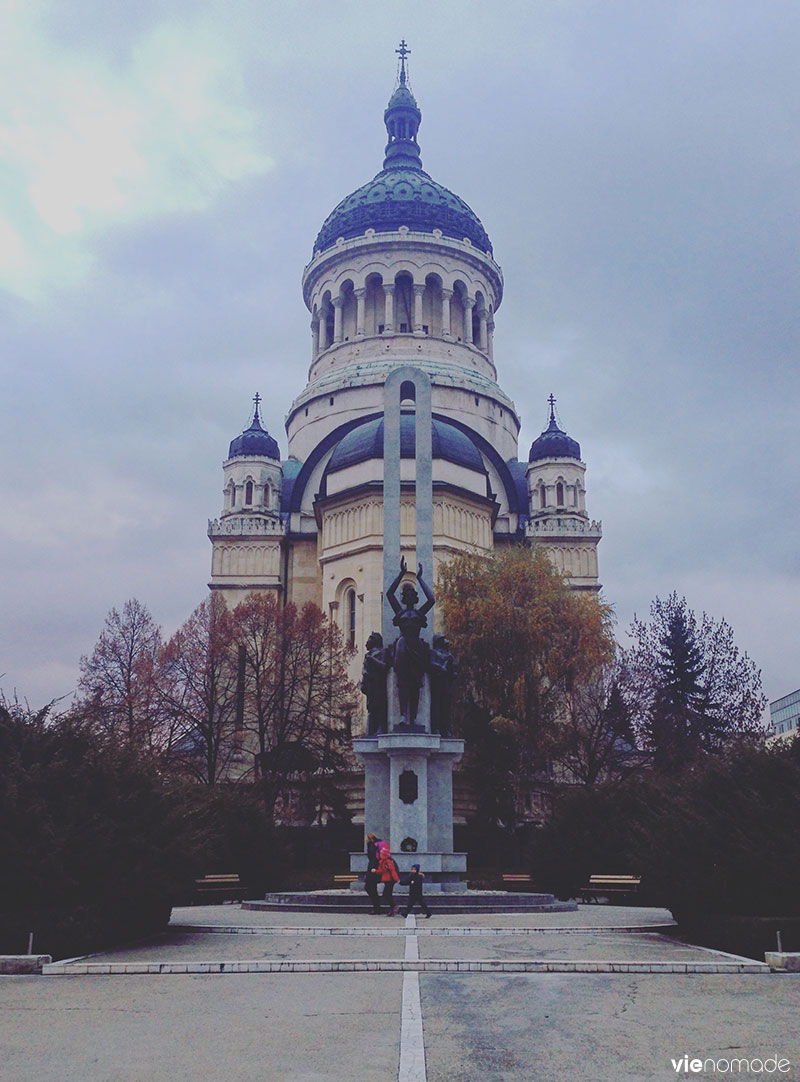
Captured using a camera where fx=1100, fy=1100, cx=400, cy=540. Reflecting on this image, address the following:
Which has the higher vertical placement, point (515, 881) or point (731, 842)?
point (731, 842)

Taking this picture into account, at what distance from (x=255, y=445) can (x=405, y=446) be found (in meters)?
10.7

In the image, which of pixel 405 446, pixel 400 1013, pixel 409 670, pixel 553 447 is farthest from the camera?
pixel 553 447

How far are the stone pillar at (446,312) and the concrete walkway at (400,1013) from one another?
4656cm

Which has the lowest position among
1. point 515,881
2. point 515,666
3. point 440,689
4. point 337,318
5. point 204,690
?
point 515,881

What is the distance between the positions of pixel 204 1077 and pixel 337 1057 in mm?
848

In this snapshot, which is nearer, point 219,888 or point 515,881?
point 219,888

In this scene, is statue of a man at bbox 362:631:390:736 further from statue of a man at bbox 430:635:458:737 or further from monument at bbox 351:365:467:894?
statue of a man at bbox 430:635:458:737

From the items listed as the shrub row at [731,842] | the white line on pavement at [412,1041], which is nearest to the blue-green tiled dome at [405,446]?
the shrub row at [731,842]

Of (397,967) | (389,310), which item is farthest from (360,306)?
(397,967)

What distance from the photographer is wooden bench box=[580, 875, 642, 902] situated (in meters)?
22.5

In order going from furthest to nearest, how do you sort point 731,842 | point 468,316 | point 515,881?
point 468,316
point 515,881
point 731,842

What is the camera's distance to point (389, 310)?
56.7 metres

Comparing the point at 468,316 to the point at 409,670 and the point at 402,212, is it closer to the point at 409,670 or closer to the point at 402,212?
the point at 402,212

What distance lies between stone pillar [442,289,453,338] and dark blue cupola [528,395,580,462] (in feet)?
26.8
